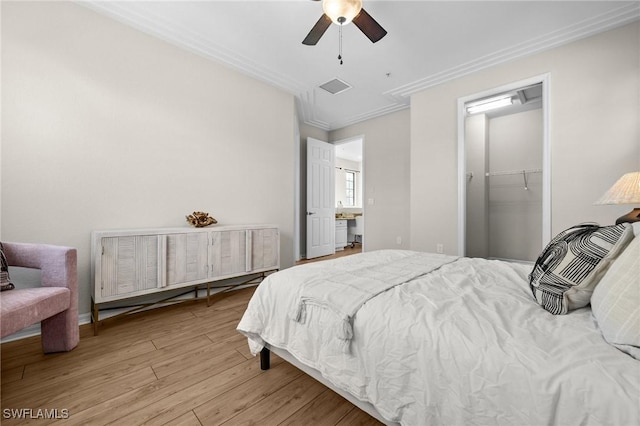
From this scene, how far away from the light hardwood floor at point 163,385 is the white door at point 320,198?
315 centimetres

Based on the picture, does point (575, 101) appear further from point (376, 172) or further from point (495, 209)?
point (376, 172)

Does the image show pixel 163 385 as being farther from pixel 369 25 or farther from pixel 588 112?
pixel 588 112

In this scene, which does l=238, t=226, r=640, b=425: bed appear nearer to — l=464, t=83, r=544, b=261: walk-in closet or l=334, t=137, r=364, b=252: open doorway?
l=464, t=83, r=544, b=261: walk-in closet

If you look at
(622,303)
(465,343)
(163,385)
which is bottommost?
(163,385)

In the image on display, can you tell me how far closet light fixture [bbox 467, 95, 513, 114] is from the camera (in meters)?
3.45

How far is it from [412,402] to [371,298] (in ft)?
1.24

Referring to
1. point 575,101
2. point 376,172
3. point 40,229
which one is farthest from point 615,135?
point 40,229

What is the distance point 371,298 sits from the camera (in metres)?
1.12

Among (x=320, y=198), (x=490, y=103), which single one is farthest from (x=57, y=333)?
(x=490, y=103)

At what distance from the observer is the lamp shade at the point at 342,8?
1865 mm

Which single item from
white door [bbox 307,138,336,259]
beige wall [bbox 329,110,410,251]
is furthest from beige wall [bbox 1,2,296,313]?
beige wall [bbox 329,110,410,251]

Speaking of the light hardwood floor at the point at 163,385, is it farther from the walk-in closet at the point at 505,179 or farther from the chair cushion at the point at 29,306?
the walk-in closet at the point at 505,179

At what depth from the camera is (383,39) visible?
2785 millimetres

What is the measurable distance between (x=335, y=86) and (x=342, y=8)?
197 cm
